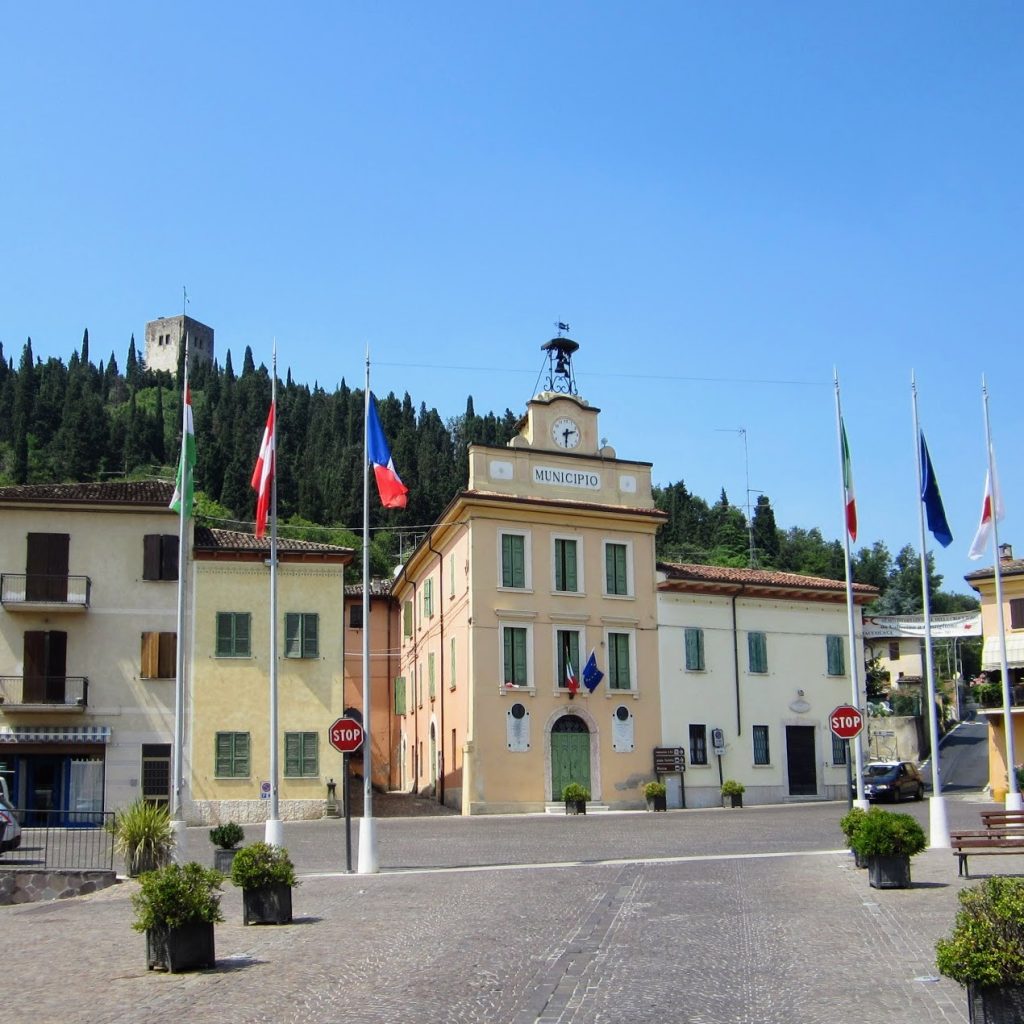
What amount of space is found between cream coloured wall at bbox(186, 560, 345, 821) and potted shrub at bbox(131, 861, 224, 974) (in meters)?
27.7

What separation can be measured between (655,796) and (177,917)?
30.7 m

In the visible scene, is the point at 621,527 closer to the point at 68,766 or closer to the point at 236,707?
the point at 236,707

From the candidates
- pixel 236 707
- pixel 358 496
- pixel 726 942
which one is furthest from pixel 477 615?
pixel 358 496

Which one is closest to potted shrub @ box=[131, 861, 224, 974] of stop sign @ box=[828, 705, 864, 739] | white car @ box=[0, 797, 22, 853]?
white car @ box=[0, 797, 22, 853]

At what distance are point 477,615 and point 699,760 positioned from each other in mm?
9491

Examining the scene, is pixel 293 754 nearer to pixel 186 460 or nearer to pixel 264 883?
pixel 186 460

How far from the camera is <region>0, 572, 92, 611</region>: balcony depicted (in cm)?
3909

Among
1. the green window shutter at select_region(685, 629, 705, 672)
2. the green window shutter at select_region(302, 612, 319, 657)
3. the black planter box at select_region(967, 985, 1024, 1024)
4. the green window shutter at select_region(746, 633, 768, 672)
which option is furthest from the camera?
the green window shutter at select_region(746, 633, 768, 672)

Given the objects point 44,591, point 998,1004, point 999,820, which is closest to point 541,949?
point 998,1004

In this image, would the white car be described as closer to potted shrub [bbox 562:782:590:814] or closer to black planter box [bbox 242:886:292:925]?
black planter box [bbox 242:886:292:925]

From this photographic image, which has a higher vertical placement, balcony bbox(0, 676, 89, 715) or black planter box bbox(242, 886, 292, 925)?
balcony bbox(0, 676, 89, 715)

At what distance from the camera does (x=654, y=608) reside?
4466 cm

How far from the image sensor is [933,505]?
2694 centimetres

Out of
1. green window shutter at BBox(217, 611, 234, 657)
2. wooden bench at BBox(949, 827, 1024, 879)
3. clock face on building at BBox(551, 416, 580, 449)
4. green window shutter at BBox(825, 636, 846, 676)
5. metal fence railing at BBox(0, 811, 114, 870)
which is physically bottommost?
metal fence railing at BBox(0, 811, 114, 870)
